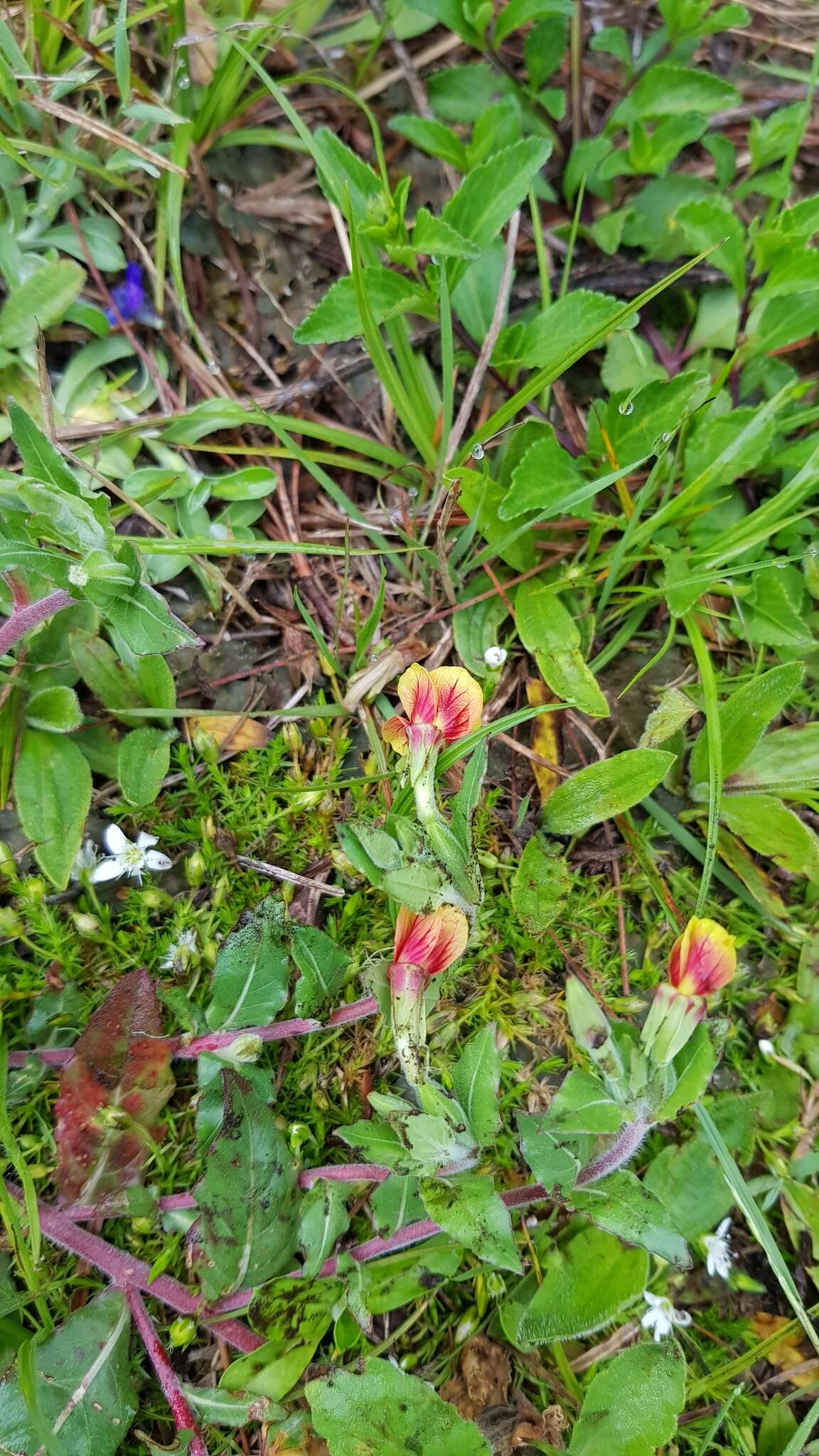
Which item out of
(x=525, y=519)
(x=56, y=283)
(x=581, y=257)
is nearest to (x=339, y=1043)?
(x=525, y=519)

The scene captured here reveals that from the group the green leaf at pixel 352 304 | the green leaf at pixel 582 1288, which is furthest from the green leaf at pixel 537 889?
the green leaf at pixel 352 304

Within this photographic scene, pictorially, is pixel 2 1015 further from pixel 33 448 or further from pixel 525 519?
pixel 525 519

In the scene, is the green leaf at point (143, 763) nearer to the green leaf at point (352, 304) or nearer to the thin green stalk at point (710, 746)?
the green leaf at point (352, 304)

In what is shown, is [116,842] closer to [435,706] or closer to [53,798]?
[53,798]

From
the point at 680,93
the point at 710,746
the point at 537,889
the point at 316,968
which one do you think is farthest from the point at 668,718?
the point at 680,93

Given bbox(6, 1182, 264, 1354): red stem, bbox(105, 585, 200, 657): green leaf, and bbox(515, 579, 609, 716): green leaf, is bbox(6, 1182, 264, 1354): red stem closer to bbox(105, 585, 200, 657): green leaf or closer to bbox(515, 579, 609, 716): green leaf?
bbox(105, 585, 200, 657): green leaf
